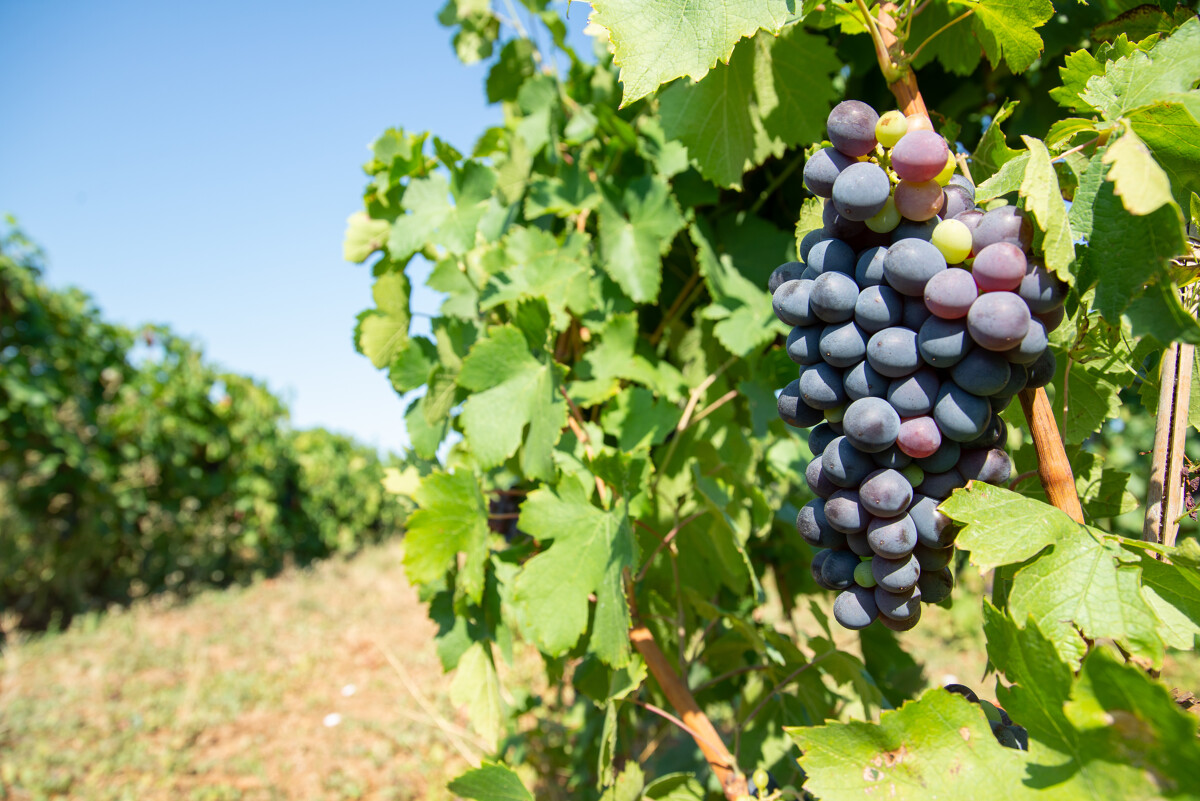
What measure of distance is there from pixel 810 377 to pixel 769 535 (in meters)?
1.35

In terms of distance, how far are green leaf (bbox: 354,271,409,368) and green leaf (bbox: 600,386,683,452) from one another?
589mm

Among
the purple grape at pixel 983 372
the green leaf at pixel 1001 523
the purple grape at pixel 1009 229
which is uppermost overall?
the purple grape at pixel 1009 229

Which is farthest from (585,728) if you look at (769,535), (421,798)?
(421,798)

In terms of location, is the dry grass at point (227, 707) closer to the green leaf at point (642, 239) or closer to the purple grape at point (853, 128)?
A: the green leaf at point (642, 239)

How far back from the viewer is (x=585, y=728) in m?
2.64

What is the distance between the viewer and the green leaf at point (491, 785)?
3.65ft

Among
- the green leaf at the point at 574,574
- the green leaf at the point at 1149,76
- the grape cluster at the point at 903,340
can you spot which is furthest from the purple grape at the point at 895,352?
the green leaf at the point at 574,574

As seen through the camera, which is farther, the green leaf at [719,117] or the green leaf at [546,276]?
the green leaf at [546,276]

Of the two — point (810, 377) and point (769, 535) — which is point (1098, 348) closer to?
point (810, 377)

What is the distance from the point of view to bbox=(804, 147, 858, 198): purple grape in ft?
2.46

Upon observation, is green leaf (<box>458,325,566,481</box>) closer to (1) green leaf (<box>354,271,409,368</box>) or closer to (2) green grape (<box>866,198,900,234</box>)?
(1) green leaf (<box>354,271,409,368</box>)

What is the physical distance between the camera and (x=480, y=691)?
156 cm

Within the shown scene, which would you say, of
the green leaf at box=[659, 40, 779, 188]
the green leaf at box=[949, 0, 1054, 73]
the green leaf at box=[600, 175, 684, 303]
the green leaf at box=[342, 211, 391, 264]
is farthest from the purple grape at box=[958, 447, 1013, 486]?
the green leaf at box=[342, 211, 391, 264]

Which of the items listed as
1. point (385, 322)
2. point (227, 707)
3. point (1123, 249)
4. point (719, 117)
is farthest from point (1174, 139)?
point (227, 707)
